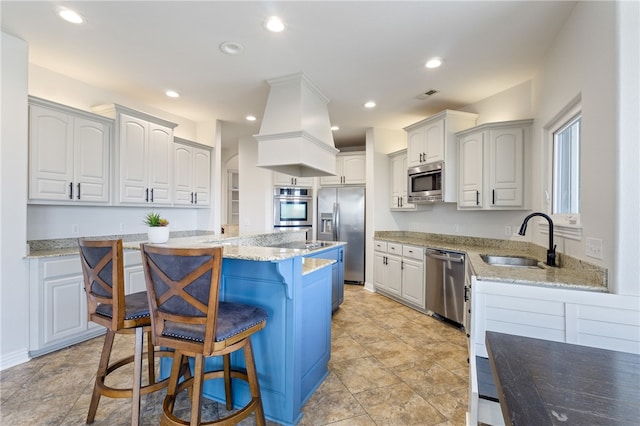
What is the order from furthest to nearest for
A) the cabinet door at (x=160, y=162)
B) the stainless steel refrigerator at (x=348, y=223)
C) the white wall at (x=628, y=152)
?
the stainless steel refrigerator at (x=348, y=223), the cabinet door at (x=160, y=162), the white wall at (x=628, y=152)

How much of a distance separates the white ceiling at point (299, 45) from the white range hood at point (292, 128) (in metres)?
0.16

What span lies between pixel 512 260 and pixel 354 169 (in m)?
3.22

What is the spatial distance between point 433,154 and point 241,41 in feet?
8.80

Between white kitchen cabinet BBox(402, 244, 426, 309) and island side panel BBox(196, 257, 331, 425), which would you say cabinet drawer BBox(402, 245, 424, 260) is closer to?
white kitchen cabinet BBox(402, 244, 426, 309)

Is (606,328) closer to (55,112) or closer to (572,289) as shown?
(572,289)

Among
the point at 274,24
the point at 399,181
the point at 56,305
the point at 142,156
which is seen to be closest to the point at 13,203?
the point at 56,305

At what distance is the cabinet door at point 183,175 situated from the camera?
3.97m

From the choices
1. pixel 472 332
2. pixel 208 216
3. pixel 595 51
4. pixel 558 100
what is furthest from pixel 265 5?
pixel 208 216

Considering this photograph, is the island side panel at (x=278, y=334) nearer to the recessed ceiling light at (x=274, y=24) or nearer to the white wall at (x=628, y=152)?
the white wall at (x=628, y=152)

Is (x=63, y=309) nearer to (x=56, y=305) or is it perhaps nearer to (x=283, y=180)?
(x=56, y=305)

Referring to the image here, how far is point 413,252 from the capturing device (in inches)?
152

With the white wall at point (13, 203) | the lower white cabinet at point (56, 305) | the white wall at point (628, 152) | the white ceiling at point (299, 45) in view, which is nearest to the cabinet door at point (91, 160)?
the white wall at point (13, 203)

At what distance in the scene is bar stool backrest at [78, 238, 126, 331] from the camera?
153 centimetres

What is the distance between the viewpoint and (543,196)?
2674 millimetres
